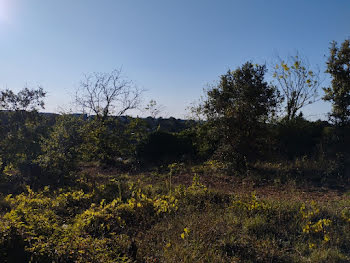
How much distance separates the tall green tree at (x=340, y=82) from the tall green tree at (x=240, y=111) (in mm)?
2647

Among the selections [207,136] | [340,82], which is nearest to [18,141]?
[207,136]

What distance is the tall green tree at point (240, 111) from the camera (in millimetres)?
7820

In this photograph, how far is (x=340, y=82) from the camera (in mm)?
10305

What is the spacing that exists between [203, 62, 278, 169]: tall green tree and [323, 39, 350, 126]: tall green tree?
2.65 meters

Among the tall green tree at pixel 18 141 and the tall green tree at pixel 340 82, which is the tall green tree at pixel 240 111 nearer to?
the tall green tree at pixel 340 82

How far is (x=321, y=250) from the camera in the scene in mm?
3146

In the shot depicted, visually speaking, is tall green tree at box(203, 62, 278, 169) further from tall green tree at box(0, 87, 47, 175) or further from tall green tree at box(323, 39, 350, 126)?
tall green tree at box(0, 87, 47, 175)

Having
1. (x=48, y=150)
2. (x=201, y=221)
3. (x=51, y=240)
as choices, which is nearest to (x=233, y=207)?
(x=201, y=221)

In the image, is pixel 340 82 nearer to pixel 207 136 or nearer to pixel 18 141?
pixel 207 136

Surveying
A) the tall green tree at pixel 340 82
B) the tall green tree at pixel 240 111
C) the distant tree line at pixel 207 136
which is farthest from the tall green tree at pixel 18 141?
the tall green tree at pixel 340 82

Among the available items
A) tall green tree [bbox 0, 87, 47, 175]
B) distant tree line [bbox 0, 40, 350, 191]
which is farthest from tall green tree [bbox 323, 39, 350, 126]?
tall green tree [bbox 0, 87, 47, 175]

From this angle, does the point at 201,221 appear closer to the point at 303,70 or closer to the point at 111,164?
the point at 111,164

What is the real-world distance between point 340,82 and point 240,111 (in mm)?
5115

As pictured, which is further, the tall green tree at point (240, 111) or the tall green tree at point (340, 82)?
the tall green tree at point (340, 82)
